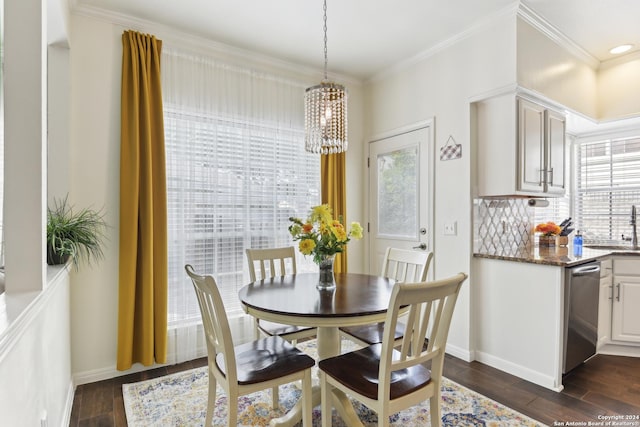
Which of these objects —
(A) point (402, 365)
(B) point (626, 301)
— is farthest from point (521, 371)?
(A) point (402, 365)

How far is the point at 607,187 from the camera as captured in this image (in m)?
3.70

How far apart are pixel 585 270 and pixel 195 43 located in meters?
3.59

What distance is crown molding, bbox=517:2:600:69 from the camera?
2557mm

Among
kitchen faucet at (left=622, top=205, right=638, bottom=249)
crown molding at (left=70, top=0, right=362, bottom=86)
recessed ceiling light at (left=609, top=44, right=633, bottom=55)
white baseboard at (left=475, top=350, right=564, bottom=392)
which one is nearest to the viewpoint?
white baseboard at (left=475, top=350, right=564, bottom=392)

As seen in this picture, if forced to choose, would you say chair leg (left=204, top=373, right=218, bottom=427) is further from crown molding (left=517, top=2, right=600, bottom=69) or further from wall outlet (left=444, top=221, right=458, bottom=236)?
crown molding (left=517, top=2, right=600, bottom=69)

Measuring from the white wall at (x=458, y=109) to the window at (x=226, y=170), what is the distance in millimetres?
1247

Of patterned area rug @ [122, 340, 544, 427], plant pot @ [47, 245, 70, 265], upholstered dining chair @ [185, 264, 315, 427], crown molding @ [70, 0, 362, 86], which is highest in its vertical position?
crown molding @ [70, 0, 362, 86]

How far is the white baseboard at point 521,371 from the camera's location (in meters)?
2.38

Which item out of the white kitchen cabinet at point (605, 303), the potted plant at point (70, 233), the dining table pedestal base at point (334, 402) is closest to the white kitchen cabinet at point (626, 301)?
the white kitchen cabinet at point (605, 303)

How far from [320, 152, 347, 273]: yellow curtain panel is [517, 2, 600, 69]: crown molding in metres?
1.94

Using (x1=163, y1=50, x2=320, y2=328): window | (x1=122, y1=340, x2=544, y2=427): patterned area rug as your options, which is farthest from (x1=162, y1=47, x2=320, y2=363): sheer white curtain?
(x1=122, y1=340, x2=544, y2=427): patterned area rug

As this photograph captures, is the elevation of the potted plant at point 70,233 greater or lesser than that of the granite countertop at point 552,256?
greater

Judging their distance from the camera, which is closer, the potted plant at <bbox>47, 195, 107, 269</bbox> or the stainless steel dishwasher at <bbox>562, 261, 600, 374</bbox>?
the potted plant at <bbox>47, 195, 107, 269</bbox>

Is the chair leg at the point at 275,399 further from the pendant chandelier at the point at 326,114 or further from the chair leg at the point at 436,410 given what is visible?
the pendant chandelier at the point at 326,114
